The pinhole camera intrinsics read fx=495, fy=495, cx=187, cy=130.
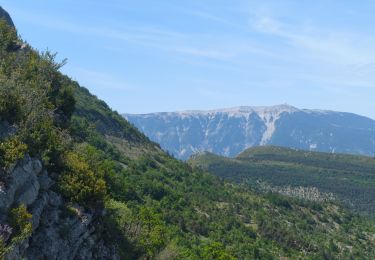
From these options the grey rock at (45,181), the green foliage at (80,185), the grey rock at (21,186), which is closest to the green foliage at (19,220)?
the grey rock at (21,186)

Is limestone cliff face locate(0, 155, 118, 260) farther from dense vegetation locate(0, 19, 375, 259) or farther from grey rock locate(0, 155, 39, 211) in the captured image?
dense vegetation locate(0, 19, 375, 259)

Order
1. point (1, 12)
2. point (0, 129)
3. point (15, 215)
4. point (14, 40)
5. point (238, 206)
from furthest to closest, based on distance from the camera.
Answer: point (238, 206) < point (1, 12) < point (14, 40) < point (0, 129) < point (15, 215)

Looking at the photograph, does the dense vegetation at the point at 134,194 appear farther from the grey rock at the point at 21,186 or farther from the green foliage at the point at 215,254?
the grey rock at the point at 21,186

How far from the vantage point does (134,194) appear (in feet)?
222

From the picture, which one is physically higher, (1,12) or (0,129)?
(1,12)

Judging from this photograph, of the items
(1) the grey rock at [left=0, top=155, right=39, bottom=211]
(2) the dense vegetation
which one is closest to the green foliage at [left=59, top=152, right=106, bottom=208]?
(2) the dense vegetation

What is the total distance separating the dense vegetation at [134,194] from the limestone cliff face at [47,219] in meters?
0.55

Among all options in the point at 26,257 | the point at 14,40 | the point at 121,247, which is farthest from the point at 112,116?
the point at 26,257

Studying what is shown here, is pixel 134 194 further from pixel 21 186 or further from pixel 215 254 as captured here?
pixel 21 186

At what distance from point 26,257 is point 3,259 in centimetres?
347

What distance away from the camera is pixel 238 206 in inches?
4178

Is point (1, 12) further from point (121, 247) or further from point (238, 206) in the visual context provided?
point (121, 247)

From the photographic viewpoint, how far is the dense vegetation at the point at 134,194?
27344mm

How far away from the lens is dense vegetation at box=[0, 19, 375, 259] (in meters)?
27.3
